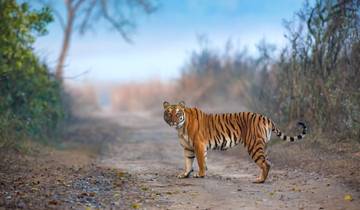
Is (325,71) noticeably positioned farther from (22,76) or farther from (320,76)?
(22,76)

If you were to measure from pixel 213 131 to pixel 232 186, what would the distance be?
1.44 m

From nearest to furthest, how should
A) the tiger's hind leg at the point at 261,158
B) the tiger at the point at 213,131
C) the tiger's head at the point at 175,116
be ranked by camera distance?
the tiger's hind leg at the point at 261,158, the tiger at the point at 213,131, the tiger's head at the point at 175,116

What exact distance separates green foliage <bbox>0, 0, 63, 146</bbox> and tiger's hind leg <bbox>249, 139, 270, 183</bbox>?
22.7 feet

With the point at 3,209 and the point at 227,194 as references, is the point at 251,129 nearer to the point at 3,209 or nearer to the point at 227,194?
the point at 227,194

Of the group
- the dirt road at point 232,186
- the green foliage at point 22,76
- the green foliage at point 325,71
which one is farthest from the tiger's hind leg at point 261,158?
the green foliage at point 22,76

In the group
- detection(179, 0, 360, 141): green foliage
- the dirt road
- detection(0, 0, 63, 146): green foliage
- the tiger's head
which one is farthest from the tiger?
detection(0, 0, 63, 146): green foliage

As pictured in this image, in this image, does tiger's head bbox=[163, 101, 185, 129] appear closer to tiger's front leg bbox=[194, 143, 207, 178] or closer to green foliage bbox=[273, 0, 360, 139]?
tiger's front leg bbox=[194, 143, 207, 178]

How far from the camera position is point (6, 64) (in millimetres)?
18828

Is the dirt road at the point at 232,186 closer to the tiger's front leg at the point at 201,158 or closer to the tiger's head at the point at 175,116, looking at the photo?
the tiger's front leg at the point at 201,158

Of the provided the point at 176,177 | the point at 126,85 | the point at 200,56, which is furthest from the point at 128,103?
the point at 176,177

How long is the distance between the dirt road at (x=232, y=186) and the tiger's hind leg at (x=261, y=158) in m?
0.17

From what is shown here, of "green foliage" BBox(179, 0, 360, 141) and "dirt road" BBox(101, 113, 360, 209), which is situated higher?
"green foliage" BBox(179, 0, 360, 141)

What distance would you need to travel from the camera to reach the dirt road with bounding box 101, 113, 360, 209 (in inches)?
387

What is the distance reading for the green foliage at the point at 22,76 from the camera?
60.7ft
